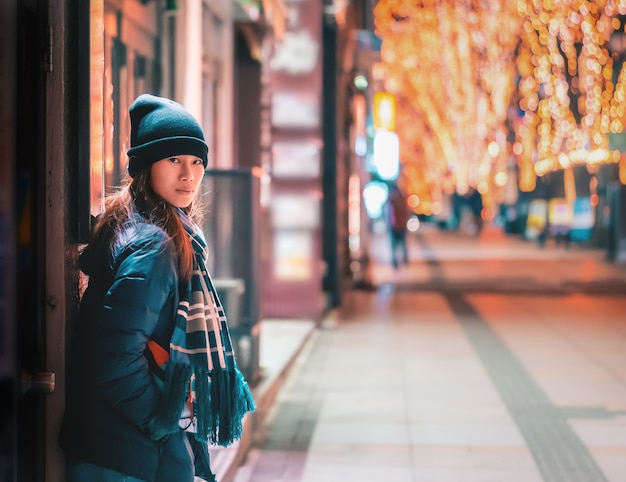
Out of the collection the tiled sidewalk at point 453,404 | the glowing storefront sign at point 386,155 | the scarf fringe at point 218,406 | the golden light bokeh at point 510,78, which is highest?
the golden light bokeh at point 510,78

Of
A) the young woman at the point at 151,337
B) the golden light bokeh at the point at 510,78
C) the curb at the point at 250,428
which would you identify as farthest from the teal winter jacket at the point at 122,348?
the golden light bokeh at the point at 510,78

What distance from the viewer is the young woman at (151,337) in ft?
8.87

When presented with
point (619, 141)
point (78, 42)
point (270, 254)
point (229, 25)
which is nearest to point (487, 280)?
point (619, 141)

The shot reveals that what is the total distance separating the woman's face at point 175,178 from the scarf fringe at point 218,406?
1.68 feet

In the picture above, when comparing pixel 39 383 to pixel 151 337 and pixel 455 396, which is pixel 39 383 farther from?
pixel 455 396

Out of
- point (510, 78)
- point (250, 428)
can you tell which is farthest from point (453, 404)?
point (510, 78)

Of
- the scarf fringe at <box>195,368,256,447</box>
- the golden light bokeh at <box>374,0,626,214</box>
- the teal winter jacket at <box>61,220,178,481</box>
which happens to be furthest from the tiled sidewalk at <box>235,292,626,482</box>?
the golden light bokeh at <box>374,0,626,214</box>

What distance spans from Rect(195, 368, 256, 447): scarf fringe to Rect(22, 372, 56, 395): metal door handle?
48 cm

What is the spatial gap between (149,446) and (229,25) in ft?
29.7

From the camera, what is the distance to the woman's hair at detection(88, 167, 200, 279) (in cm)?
283

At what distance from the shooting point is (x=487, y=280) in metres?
19.8

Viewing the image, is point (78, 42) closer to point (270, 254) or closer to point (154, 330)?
point (154, 330)

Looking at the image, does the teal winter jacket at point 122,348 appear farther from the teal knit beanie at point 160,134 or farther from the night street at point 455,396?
the night street at point 455,396

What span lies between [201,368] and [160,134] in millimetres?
671
